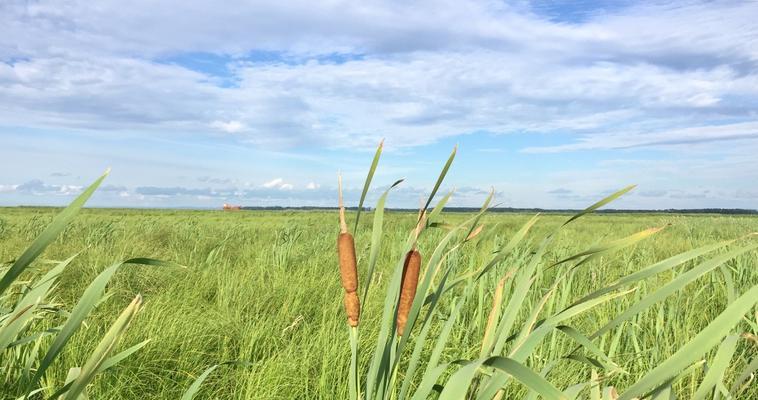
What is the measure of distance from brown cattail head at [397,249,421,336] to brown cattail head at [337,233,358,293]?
85mm

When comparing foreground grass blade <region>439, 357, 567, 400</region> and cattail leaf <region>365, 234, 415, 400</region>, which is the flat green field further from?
foreground grass blade <region>439, 357, 567, 400</region>

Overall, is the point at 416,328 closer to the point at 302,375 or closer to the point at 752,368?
the point at 302,375

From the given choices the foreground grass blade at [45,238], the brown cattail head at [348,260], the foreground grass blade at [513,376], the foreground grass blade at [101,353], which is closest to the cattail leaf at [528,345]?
the foreground grass blade at [513,376]

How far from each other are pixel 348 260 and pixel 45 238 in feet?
1.35

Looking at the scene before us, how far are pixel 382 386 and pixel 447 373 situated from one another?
1.62 meters

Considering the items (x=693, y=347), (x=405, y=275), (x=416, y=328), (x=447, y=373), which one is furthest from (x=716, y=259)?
(x=416, y=328)

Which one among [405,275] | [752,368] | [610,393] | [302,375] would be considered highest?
[405,275]

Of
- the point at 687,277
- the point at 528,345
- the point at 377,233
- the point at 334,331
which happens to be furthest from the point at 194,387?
the point at 334,331

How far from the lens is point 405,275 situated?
897 mm

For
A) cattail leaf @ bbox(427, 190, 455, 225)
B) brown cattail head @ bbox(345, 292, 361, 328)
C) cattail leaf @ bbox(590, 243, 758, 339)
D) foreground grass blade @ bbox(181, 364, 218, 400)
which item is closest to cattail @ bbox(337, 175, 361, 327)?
brown cattail head @ bbox(345, 292, 361, 328)

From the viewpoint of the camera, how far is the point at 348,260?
83 cm

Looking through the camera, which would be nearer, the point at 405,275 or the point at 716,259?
the point at 716,259

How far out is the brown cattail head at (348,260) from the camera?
2.69ft

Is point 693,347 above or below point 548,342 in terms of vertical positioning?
above
